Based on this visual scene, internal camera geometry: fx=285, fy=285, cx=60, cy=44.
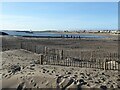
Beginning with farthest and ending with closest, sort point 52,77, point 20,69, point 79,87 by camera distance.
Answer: point 20,69 < point 52,77 < point 79,87

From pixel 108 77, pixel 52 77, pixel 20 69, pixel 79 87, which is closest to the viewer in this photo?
pixel 79 87

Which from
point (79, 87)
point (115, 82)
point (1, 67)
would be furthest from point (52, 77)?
point (1, 67)

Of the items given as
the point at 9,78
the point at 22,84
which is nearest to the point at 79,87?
the point at 22,84

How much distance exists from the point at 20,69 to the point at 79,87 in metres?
4.19

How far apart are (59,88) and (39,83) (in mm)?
902

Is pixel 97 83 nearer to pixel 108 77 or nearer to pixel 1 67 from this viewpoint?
pixel 108 77

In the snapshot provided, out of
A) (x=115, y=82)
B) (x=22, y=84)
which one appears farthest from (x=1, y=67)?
(x=115, y=82)

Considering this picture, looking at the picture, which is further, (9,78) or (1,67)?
(1,67)

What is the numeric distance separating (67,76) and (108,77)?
1.96 meters

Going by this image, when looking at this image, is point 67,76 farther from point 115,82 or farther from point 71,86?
point 115,82

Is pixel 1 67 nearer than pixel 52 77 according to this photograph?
No

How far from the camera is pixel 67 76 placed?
38.4ft

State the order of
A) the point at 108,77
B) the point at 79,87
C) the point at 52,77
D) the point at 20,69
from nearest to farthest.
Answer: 1. the point at 79,87
2. the point at 52,77
3. the point at 108,77
4. the point at 20,69

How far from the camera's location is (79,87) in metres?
10.5
